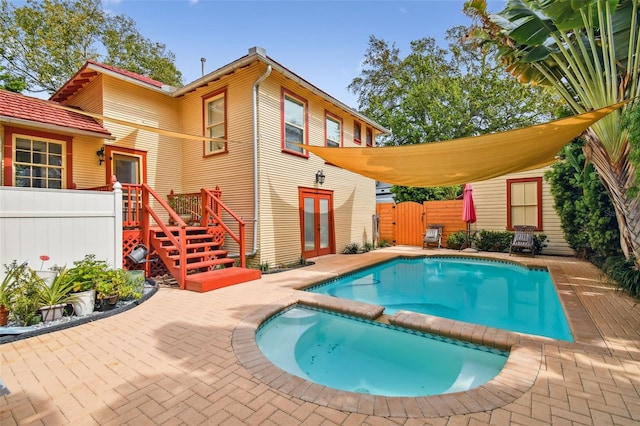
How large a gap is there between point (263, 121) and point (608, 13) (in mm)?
6440

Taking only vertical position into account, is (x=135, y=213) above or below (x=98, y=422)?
above

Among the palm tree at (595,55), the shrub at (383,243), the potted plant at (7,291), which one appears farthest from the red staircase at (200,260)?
the shrub at (383,243)

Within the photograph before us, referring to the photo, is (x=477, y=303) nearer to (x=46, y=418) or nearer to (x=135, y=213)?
(x=46, y=418)

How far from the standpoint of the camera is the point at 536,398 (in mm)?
2215

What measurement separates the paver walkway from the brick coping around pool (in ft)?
0.08

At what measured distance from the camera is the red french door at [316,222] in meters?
9.03

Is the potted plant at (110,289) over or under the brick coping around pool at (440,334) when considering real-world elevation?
over

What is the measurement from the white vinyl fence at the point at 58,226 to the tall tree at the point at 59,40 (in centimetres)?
1350

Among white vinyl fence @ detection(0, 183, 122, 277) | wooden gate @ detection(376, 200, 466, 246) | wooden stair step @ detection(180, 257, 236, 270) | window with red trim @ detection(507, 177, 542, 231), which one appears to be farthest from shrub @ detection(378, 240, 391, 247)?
white vinyl fence @ detection(0, 183, 122, 277)

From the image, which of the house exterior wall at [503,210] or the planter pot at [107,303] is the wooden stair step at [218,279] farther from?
the house exterior wall at [503,210]

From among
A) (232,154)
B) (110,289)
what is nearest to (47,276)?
(110,289)

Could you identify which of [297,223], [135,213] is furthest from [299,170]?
[135,213]

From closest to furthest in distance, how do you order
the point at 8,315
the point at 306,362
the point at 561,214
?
the point at 306,362, the point at 8,315, the point at 561,214

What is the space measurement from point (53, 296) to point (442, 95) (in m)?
21.1
